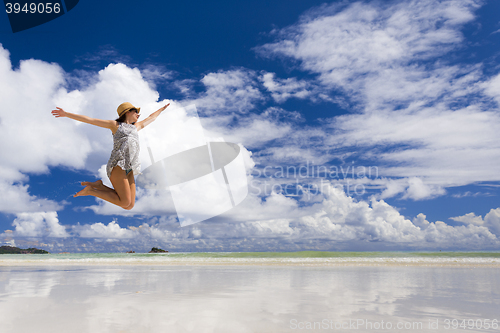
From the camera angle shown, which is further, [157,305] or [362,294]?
[362,294]

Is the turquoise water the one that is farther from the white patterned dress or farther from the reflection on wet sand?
the white patterned dress

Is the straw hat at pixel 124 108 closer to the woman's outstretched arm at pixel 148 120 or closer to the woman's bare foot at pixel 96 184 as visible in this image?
the woman's outstretched arm at pixel 148 120

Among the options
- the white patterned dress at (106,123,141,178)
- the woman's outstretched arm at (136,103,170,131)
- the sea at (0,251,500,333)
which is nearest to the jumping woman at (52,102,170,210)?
the white patterned dress at (106,123,141,178)

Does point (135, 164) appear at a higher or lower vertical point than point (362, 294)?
higher

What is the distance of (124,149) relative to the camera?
4.58 metres

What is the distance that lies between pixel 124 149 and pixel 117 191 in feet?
2.20

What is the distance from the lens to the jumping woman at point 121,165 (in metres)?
4.61

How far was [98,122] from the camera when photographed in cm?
464

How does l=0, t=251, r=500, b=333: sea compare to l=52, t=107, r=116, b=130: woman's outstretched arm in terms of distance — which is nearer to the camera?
l=52, t=107, r=116, b=130: woman's outstretched arm

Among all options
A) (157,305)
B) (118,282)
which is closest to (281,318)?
(157,305)

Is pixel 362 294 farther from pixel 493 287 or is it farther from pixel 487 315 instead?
pixel 493 287

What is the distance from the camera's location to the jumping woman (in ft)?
15.1

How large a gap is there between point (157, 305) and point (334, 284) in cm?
553

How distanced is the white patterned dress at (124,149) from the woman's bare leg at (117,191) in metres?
0.10
